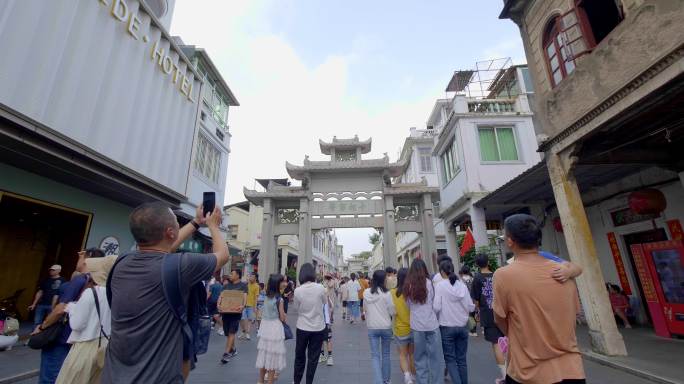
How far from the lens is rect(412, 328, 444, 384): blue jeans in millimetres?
4031

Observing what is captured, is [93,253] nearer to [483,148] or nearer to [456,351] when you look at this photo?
[456,351]

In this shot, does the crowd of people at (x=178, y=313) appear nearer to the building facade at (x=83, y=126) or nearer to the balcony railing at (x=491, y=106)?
the building facade at (x=83, y=126)

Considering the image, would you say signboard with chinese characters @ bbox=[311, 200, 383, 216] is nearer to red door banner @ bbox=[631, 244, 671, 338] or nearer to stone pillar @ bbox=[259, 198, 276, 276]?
stone pillar @ bbox=[259, 198, 276, 276]

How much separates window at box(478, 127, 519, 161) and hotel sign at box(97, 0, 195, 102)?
11025mm

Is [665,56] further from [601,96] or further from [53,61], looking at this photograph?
[53,61]

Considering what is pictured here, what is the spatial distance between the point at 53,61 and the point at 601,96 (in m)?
10.3

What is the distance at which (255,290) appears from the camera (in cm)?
892

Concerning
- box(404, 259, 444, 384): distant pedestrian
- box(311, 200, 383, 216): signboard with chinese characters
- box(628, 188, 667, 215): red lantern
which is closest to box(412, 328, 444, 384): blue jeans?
box(404, 259, 444, 384): distant pedestrian

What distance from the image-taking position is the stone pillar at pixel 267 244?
16.3 metres

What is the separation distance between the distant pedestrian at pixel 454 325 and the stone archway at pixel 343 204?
11.5m

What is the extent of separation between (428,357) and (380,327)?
721 mm

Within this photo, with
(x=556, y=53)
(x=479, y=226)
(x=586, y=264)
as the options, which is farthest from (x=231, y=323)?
(x=556, y=53)

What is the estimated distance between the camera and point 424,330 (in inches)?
160

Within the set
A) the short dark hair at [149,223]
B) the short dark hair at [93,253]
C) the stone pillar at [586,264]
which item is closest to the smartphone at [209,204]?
the short dark hair at [149,223]
